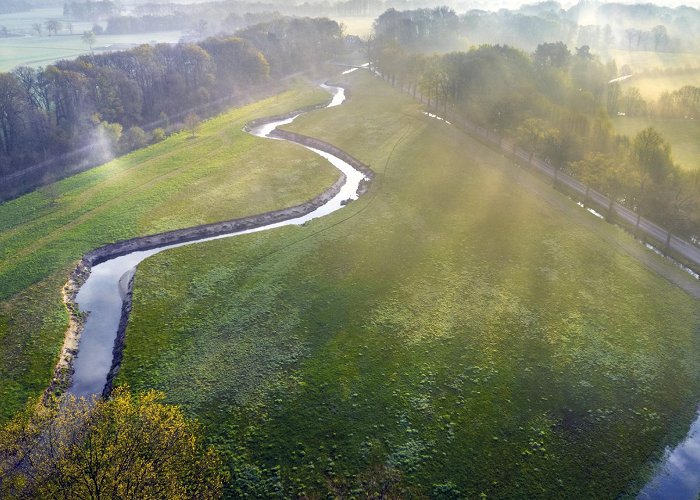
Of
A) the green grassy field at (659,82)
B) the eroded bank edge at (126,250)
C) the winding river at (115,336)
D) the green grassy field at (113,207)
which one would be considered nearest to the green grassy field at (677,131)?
the green grassy field at (659,82)

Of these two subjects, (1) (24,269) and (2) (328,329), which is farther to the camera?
(1) (24,269)

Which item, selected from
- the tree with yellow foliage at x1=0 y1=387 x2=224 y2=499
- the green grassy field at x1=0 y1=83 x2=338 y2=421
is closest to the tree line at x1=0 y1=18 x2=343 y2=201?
the green grassy field at x1=0 y1=83 x2=338 y2=421

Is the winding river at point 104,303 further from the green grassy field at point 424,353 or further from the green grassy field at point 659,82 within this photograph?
the green grassy field at point 659,82

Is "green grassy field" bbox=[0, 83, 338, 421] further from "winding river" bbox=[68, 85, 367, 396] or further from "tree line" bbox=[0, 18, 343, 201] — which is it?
"tree line" bbox=[0, 18, 343, 201]

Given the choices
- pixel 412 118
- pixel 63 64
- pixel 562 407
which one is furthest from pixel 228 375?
pixel 63 64

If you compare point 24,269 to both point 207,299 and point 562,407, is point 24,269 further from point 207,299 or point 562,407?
point 562,407

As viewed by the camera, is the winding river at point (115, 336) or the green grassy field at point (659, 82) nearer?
the winding river at point (115, 336)

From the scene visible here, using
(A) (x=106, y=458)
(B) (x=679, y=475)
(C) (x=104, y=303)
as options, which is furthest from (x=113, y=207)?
(B) (x=679, y=475)
